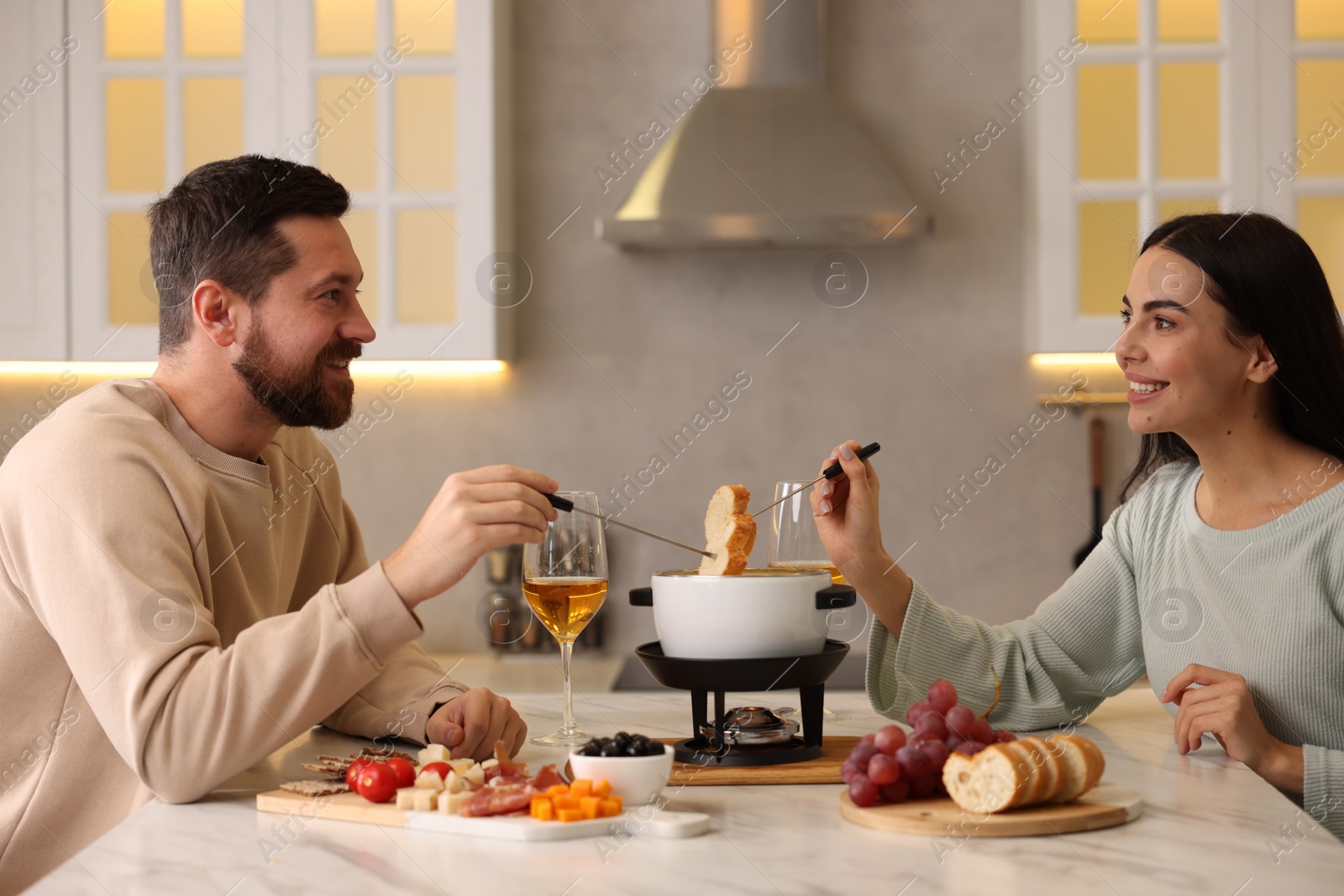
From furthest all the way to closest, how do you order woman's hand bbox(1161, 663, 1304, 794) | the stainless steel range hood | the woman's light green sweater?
the stainless steel range hood < the woman's light green sweater < woman's hand bbox(1161, 663, 1304, 794)

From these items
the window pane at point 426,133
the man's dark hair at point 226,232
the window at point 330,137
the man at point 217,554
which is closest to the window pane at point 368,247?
the window at point 330,137

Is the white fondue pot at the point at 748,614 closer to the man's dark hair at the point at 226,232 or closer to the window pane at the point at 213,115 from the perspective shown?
the man's dark hair at the point at 226,232

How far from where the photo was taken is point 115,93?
2.96 m

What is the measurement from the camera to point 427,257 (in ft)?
9.54

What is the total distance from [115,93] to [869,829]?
2.75 metres

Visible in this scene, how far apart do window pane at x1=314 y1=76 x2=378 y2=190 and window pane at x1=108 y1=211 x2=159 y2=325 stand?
0.48 m

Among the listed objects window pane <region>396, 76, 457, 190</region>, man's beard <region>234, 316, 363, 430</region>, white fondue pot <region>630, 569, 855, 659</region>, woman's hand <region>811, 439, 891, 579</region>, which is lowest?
white fondue pot <region>630, 569, 855, 659</region>

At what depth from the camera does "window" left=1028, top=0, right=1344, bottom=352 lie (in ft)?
9.43

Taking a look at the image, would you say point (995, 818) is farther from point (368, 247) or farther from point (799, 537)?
point (368, 247)

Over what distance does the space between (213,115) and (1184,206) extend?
233 cm

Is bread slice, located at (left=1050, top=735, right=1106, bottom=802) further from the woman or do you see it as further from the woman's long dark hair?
the woman's long dark hair

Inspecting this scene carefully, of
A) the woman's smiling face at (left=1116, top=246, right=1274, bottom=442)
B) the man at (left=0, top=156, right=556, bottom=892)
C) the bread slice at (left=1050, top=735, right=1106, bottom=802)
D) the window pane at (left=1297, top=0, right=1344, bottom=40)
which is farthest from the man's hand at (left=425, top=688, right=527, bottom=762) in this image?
the window pane at (left=1297, top=0, right=1344, bottom=40)

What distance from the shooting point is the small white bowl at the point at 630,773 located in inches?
40.4

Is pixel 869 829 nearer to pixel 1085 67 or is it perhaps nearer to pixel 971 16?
pixel 1085 67
